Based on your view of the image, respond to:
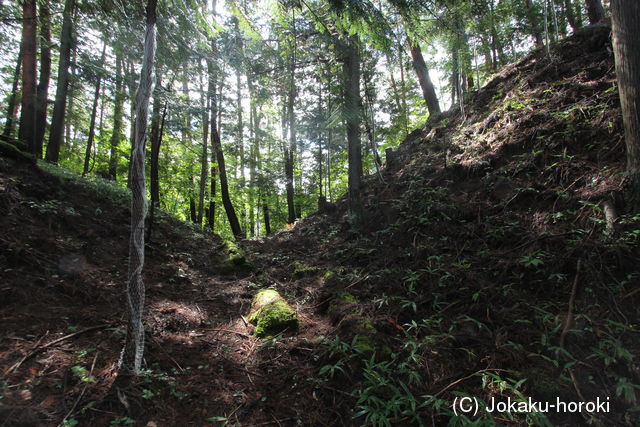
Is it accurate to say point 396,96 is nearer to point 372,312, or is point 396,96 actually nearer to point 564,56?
point 564,56

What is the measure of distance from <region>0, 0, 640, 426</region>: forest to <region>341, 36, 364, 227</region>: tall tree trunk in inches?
2.5

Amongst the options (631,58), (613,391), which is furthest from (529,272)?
(631,58)

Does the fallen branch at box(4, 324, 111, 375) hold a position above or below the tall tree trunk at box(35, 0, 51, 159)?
below

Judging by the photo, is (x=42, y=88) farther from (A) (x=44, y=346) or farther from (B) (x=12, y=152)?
(A) (x=44, y=346)

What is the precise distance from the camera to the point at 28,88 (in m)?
7.45

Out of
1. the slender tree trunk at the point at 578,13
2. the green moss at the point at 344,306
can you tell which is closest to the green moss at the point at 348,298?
the green moss at the point at 344,306

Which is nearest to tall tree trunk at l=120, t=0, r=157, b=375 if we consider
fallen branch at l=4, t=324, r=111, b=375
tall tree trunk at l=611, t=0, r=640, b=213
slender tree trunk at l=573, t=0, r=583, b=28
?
fallen branch at l=4, t=324, r=111, b=375

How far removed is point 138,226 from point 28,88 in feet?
27.9

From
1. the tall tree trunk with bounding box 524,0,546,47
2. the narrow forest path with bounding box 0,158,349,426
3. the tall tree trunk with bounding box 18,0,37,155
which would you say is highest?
the tall tree trunk with bounding box 524,0,546,47

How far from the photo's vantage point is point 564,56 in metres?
7.23

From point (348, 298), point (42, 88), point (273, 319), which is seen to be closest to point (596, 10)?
point (348, 298)

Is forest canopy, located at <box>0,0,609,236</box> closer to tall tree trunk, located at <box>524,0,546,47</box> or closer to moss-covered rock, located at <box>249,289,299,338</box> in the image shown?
tall tree trunk, located at <box>524,0,546,47</box>

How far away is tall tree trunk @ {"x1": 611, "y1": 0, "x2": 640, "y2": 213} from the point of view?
396 cm

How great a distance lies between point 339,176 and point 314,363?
19.4m
